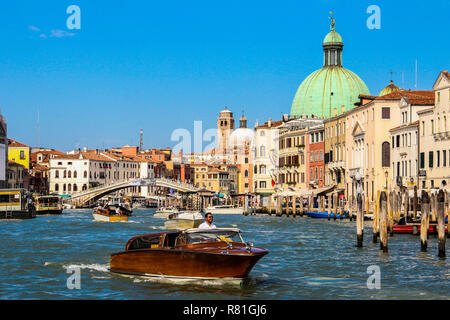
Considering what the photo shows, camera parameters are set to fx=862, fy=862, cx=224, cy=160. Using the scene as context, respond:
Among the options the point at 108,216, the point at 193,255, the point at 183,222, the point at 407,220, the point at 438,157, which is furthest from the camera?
the point at 108,216

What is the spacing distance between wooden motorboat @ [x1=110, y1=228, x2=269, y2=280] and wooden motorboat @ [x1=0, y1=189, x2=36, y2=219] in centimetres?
3217

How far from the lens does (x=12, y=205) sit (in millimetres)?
47062

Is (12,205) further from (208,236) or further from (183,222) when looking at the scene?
(208,236)

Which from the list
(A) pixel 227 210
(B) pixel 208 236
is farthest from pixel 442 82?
(A) pixel 227 210

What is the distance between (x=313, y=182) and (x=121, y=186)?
2665 cm

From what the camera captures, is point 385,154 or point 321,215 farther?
point 321,215

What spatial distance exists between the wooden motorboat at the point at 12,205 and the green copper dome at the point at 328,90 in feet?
88.9

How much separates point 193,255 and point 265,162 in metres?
58.8

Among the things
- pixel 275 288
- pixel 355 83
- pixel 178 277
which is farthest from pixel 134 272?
pixel 355 83

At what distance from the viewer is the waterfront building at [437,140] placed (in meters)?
36.5

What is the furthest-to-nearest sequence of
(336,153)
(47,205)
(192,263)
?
(47,205), (336,153), (192,263)

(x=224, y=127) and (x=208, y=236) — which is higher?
(x=224, y=127)

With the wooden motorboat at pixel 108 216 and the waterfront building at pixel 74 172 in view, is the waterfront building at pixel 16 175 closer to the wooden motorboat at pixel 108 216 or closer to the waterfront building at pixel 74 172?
the waterfront building at pixel 74 172
